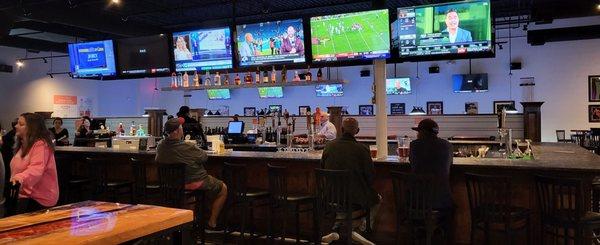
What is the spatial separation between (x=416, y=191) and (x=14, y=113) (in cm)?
1427

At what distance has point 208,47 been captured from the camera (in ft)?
23.2

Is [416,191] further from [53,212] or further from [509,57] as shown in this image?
[509,57]

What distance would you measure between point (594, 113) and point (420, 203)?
11125 millimetres

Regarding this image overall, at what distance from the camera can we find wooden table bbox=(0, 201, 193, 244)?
71.7 inches

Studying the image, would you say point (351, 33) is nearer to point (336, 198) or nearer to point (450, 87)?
point (336, 198)

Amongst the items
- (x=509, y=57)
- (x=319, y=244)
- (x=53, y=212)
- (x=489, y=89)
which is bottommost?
(x=319, y=244)

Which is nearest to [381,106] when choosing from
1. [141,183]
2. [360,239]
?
[360,239]

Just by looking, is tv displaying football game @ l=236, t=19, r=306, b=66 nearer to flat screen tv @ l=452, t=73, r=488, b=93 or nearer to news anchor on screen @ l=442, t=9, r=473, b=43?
news anchor on screen @ l=442, t=9, r=473, b=43

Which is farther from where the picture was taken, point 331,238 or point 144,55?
point 144,55

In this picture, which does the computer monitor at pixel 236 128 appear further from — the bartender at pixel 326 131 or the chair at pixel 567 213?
the chair at pixel 567 213

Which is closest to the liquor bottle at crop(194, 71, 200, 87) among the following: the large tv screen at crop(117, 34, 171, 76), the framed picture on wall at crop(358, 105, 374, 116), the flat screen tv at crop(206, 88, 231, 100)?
the large tv screen at crop(117, 34, 171, 76)

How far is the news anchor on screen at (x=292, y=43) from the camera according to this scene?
6.43m

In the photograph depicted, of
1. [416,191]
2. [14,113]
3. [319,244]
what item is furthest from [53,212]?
[14,113]

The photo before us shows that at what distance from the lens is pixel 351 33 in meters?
6.04
